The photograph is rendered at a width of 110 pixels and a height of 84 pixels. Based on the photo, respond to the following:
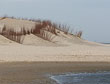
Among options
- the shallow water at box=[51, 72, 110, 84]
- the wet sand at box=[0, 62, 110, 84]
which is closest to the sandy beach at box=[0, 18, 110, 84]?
the wet sand at box=[0, 62, 110, 84]

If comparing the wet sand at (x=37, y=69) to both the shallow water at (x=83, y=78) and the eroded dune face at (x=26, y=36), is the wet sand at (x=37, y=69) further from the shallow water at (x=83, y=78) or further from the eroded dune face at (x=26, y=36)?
the eroded dune face at (x=26, y=36)

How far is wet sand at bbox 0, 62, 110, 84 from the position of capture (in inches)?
582

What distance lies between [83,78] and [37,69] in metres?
3.33

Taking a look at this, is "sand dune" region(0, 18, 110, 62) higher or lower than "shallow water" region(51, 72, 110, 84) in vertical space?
lower

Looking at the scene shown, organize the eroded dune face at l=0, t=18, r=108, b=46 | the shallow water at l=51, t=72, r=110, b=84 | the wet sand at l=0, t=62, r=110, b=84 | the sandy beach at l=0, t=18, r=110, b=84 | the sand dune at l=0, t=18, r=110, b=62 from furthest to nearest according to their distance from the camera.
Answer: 1. the eroded dune face at l=0, t=18, r=108, b=46
2. the sand dune at l=0, t=18, r=110, b=62
3. the sandy beach at l=0, t=18, r=110, b=84
4. the shallow water at l=51, t=72, r=110, b=84
5. the wet sand at l=0, t=62, r=110, b=84

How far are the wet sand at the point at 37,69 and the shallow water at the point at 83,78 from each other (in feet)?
1.96

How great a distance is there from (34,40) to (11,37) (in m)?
1.80

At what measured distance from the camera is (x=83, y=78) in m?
16.2

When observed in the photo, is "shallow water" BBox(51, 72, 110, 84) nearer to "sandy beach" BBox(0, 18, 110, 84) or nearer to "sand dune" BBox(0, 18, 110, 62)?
"sandy beach" BBox(0, 18, 110, 84)

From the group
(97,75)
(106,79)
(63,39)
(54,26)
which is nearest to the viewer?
(106,79)

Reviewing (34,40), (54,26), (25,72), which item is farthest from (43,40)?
(25,72)

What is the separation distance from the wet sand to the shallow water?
0.60 meters

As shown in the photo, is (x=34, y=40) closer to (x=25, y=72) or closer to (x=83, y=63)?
(x=83, y=63)

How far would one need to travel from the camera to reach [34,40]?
28.3 metres
